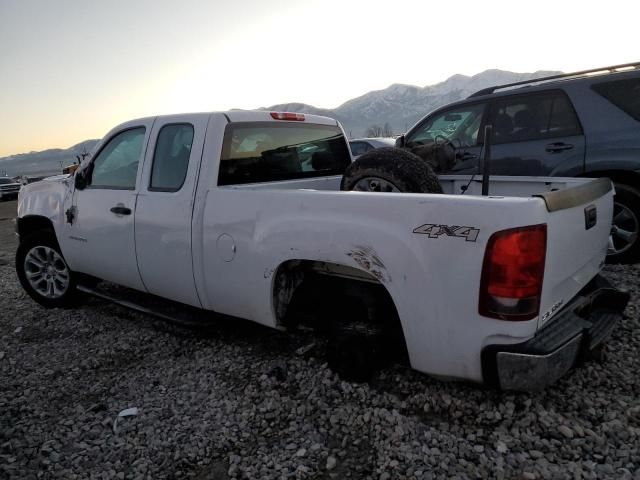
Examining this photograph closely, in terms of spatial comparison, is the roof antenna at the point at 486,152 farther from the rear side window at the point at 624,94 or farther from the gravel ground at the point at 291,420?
the rear side window at the point at 624,94

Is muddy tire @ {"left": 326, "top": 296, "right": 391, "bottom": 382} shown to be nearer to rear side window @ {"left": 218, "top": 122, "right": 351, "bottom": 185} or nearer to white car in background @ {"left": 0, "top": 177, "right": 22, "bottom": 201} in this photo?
rear side window @ {"left": 218, "top": 122, "right": 351, "bottom": 185}

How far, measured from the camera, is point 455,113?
218 inches

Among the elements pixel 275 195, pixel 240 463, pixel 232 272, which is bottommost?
pixel 240 463

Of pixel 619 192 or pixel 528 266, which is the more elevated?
pixel 528 266

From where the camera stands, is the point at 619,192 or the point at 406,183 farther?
the point at 619,192

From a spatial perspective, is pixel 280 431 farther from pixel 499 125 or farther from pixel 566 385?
pixel 499 125

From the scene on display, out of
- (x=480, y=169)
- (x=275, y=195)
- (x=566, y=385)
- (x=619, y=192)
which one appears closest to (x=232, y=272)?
(x=275, y=195)

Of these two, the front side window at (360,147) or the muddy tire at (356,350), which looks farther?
the front side window at (360,147)

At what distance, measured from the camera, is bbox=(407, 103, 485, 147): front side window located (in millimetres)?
5320

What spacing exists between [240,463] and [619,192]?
4203 mm

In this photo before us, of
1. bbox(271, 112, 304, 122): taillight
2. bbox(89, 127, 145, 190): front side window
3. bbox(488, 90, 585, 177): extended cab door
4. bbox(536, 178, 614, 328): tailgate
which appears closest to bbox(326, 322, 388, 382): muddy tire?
bbox(536, 178, 614, 328): tailgate

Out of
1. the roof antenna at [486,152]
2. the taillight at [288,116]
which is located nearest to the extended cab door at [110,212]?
the taillight at [288,116]

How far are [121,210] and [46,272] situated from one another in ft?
5.53

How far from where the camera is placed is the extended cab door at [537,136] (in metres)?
4.50
